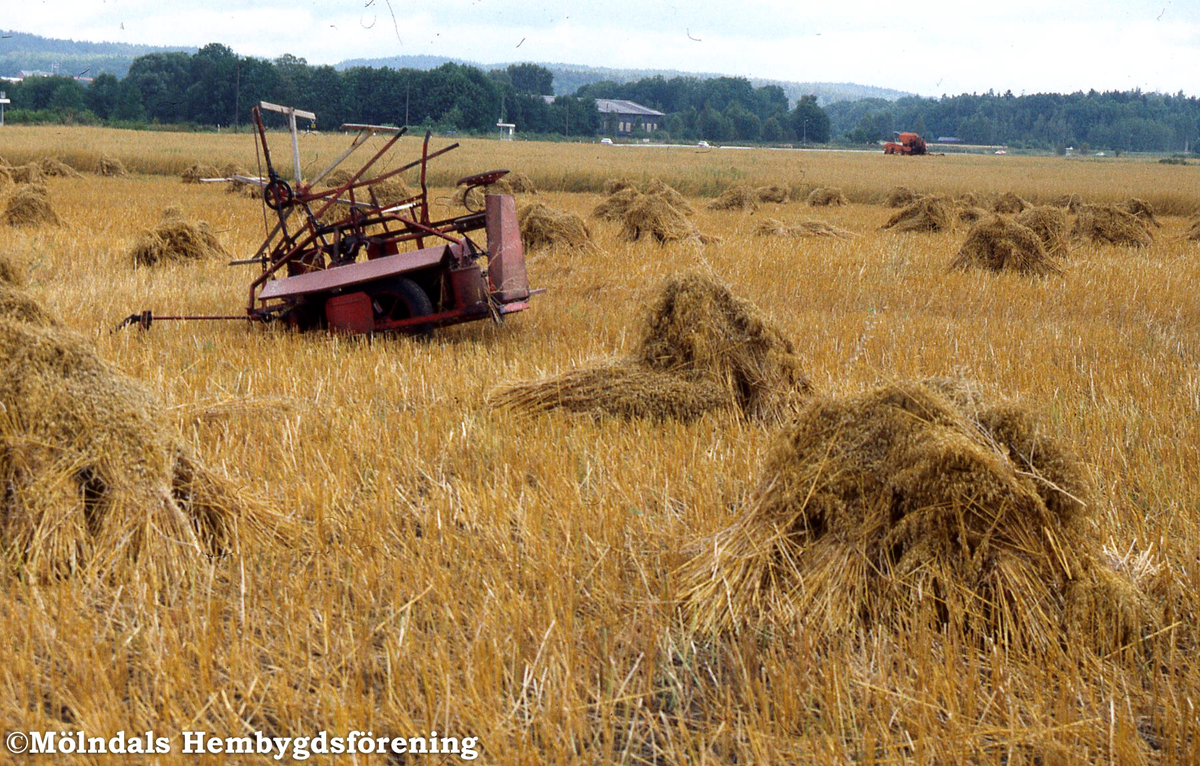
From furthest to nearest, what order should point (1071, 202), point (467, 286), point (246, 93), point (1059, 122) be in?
point (1059, 122)
point (246, 93)
point (1071, 202)
point (467, 286)

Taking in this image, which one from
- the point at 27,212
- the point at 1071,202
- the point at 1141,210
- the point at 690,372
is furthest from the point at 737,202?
the point at 690,372

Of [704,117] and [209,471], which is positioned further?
[704,117]

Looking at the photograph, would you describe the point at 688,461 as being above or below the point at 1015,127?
below

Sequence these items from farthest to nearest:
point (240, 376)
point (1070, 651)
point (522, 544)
A: 1. point (240, 376)
2. point (522, 544)
3. point (1070, 651)

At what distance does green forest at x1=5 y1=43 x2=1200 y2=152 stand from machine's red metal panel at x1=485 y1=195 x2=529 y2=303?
95.6 ft

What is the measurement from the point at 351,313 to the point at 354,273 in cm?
29

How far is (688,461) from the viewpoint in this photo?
4.58m

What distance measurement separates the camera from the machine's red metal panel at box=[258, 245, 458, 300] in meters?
6.75

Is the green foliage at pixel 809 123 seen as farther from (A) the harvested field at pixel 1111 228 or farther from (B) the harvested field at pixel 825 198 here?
(A) the harvested field at pixel 1111 228

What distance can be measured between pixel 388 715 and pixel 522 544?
1.09m

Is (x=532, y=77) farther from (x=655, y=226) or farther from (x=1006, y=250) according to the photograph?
(x=1006, y=250)

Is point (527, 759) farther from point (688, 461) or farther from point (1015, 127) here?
point (1015, 127)

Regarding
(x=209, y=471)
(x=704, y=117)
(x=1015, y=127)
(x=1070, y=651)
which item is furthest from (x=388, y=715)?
(x=1015, y=127)

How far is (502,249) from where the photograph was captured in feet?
23.3
